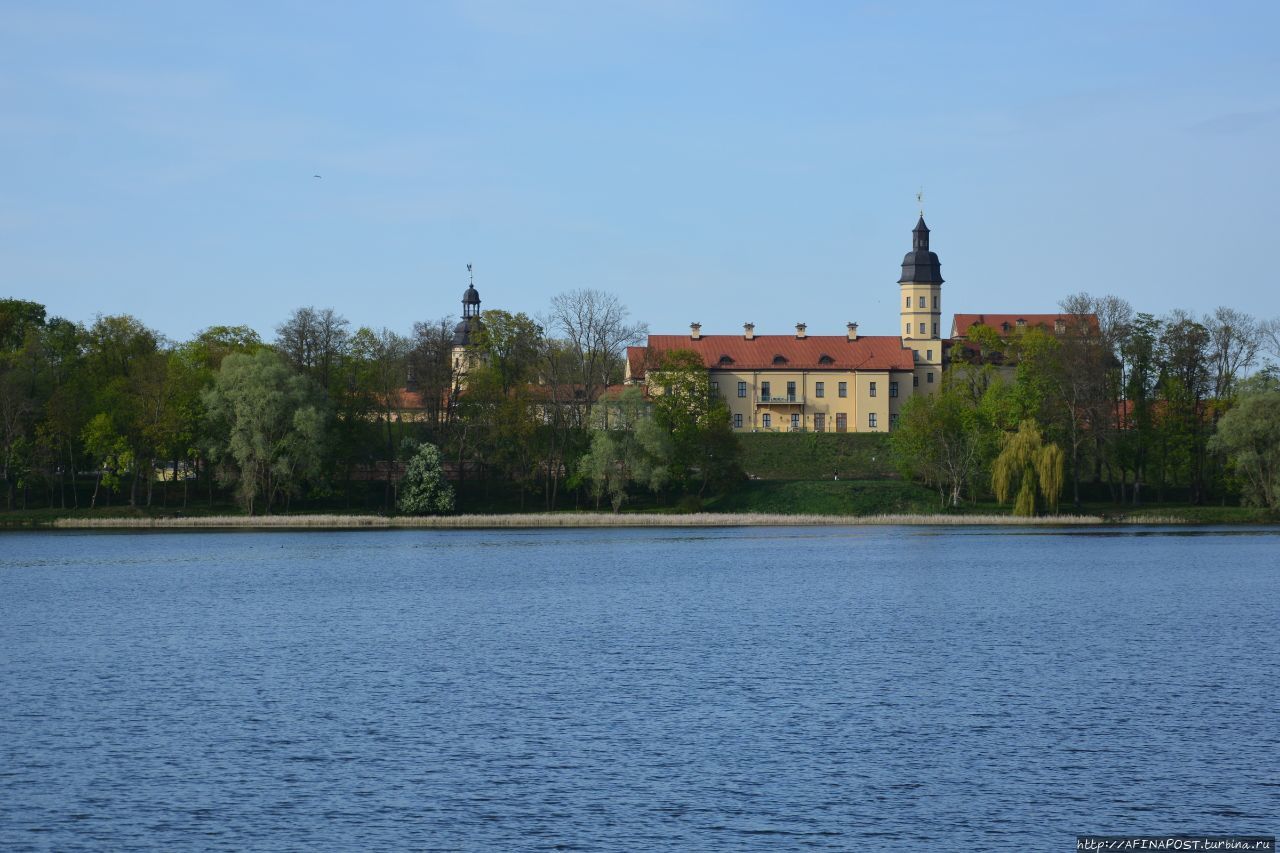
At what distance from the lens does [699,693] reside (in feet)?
80.8

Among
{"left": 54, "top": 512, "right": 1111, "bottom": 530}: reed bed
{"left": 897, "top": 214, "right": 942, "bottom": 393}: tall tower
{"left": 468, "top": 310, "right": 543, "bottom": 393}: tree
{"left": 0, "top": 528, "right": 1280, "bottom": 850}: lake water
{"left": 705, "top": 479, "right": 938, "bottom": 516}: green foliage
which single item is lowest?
{"left": 0, "top": 528, "right": 1280, "bottom": 850}: lake water

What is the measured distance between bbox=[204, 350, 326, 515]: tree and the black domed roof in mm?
60992

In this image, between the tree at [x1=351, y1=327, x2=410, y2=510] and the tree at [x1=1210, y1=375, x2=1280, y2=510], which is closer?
the tree at [x1=1210, y1=375, x2=1280, y2=510]

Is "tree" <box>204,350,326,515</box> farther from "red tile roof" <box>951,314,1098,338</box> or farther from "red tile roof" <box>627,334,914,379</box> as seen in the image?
"red tile roof" <box>951,314,1098,338</box>

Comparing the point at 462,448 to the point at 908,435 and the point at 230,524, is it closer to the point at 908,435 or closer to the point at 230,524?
the point at 230,524

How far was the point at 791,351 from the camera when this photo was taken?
114 m

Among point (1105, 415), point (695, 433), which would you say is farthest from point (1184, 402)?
point (695, 433)

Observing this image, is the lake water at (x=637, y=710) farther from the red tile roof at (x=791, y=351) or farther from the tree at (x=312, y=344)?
the red tile roof at (x=791, y=351)

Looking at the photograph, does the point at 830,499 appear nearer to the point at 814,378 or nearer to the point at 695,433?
the point at 695,433

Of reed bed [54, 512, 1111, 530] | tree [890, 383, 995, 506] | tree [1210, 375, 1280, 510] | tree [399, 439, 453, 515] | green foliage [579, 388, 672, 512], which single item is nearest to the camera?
tree [1210, 375, 1280, 510]

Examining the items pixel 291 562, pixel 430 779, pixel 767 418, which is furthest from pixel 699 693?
pixel 767 418

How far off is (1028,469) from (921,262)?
47187 mm

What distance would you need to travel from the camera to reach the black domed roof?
11712 cm

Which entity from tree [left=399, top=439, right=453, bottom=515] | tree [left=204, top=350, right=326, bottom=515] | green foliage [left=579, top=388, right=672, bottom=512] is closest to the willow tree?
green foliage [left=579, top=388, right=672, bottom=512]
